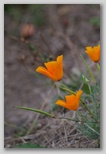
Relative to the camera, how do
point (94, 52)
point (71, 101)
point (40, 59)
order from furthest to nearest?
point (40, 59) → point (94, 52) → point (71, 101)

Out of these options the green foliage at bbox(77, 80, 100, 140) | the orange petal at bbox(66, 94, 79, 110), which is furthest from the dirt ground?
the orange petal at bbox(66, 94, 79, 110)

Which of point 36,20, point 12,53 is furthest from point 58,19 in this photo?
point 12,53

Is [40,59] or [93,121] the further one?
[40,59]

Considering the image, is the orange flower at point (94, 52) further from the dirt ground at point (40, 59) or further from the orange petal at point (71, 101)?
the dirt ground at point (40, 59)

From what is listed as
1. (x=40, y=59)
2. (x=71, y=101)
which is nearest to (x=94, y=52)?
(x=71, y=101)

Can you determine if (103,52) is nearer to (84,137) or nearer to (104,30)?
(104,30)

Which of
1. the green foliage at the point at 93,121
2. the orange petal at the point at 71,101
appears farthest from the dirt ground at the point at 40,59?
the orange petal at the point at 71,101

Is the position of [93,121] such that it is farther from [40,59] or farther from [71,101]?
[40,59]

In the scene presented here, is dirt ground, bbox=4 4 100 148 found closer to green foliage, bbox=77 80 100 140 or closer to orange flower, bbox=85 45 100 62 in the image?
green foliage, bbox=77 80 100 140
